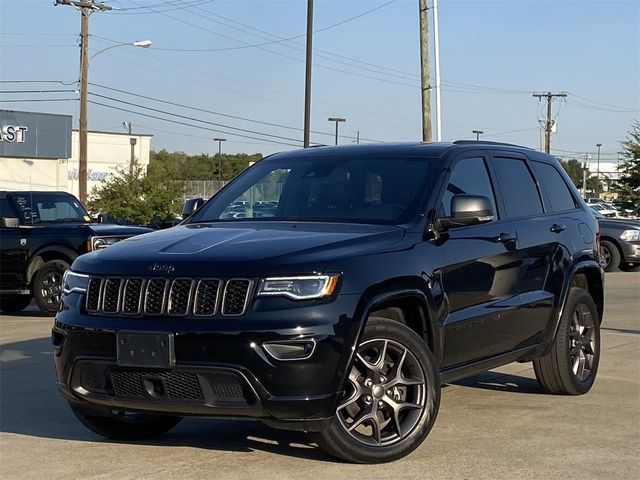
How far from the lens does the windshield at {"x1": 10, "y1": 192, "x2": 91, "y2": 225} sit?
15.6 metres

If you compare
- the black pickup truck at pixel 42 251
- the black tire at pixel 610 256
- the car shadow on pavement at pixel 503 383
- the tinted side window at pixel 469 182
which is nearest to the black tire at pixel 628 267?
the black tire at pixel 610 256

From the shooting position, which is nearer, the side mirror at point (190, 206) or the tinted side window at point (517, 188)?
the tinted side window at point (517, 188)

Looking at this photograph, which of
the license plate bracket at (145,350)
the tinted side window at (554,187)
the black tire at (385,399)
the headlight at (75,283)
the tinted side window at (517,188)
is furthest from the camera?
the tinted side window at (554,187)

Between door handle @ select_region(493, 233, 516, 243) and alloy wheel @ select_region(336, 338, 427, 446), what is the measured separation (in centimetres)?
143

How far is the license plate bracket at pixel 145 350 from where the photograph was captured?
17.2ft

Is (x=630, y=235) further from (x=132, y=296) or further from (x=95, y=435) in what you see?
(x=132, y=296)

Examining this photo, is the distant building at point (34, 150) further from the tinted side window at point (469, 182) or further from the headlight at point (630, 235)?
the tinted side window at point (469, 182)

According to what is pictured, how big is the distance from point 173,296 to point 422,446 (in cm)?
180

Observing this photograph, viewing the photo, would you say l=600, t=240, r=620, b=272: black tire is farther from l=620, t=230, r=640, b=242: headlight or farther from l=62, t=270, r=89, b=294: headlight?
l=62, t=270, r=89, b=294: headlight

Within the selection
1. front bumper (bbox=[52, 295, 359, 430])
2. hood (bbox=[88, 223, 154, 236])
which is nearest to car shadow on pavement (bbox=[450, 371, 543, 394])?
front bumper (bbox=[52, 295, 359, 430])

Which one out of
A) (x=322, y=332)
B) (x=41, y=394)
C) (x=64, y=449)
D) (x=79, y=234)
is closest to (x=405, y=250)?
(x=322, y=332)

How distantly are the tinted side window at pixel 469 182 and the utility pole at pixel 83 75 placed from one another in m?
28.9

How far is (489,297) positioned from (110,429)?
251cm

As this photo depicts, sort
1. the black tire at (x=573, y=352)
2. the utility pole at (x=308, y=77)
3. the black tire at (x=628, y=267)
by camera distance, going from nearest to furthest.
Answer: the black tire at (x=573, y=352), the black tire at (x=628, y=267), the utility pole at (x=308, y=77)
